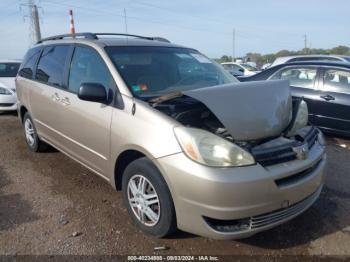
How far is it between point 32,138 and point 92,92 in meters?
2.83

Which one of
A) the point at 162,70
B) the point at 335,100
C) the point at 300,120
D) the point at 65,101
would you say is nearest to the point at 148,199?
the point at 162,70

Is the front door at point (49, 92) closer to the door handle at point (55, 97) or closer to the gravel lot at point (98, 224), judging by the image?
the door handle at point (55, 97)

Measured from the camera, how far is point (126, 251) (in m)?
2.96

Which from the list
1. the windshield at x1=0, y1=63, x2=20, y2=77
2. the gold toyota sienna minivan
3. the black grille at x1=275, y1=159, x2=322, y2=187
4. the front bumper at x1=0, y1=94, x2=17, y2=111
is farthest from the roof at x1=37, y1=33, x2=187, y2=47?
the windshield at x1=0, y1=63, x2=20, y2=77

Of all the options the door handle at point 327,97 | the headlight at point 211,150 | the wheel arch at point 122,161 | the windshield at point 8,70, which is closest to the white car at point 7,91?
the windshield at point 8,70

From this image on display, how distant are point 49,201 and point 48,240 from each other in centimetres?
85

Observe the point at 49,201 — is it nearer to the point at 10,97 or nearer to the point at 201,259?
the point at 201,259

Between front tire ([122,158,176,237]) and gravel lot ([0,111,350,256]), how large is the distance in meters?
0.14

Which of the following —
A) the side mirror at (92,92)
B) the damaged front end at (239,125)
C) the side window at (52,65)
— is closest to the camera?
the damaged front end at (239,125)

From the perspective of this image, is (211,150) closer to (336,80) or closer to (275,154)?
(275,154)

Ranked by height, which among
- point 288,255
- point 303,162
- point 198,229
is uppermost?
point 303,162

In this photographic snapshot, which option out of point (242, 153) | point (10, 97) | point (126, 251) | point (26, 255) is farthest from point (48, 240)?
point (10, 97)

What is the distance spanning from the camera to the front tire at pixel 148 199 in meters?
2.84

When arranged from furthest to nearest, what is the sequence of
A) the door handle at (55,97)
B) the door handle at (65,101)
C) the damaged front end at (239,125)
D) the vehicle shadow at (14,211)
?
the door handle at (55,97) → the door handle at (65,101) → the vehicle shadow at (14,211) → the damaged front end at (239,125)
